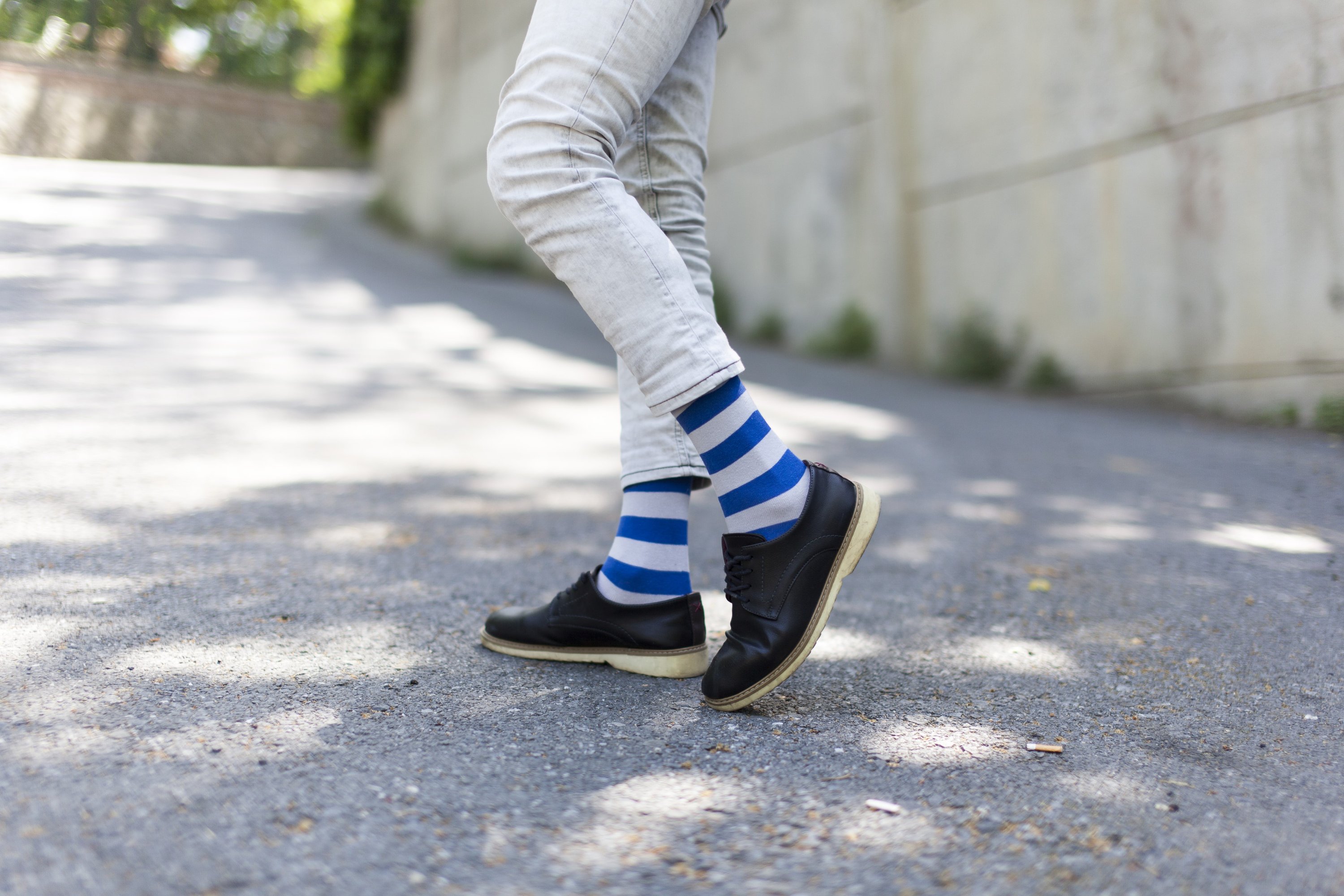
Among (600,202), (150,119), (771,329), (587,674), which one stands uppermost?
(150,119)

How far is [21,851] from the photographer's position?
36.0 inches

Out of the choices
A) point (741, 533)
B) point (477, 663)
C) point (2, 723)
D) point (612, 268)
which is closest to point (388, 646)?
point (477, 663)

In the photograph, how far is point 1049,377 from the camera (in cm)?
511

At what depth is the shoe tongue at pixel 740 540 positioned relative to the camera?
1359 mm

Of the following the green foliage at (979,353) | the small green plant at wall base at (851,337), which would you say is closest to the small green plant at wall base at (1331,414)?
the green foliage at (979,353)

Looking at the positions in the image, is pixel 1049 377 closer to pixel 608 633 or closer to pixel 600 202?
pixel 608 633

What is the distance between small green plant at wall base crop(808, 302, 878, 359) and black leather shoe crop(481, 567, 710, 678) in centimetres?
485

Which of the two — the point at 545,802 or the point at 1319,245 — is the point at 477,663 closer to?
the point at 545,802

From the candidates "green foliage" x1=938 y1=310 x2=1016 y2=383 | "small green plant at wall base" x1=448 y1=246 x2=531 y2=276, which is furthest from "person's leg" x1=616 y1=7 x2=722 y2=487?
"small green plant at wall base" x1=448 y1=246 x2=531 y2=276

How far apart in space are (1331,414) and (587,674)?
3.53 m

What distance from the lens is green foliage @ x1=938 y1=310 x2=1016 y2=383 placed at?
5.39m

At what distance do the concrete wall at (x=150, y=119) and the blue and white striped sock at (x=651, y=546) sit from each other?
1273 cm

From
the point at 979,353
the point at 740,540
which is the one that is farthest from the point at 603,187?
the point at 979,353

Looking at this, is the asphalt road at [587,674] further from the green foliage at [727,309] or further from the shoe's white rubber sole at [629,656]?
the green foliage at [727,309]
